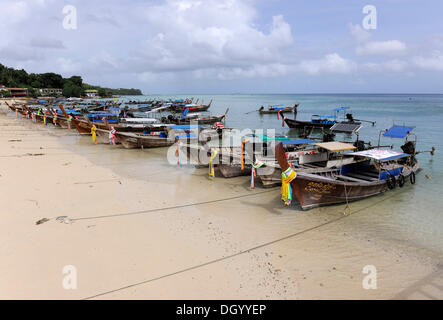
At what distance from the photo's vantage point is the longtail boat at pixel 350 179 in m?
8.31

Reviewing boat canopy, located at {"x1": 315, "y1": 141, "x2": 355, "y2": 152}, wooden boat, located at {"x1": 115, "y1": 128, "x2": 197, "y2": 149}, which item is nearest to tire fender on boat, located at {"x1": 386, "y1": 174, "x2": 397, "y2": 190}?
boat canopy, located at {"x1": 315, "y1": 141, "x2": 355, "y2": 152}

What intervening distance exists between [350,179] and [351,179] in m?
0.04

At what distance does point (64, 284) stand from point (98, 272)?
605 mm

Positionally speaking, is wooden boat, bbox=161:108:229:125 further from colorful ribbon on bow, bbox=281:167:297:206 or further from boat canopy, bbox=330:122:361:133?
colorful ribbon on bow, bbox=281:167:297:206

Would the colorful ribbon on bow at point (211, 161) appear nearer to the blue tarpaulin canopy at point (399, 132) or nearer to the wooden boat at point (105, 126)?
the blue tarpaulin canopy at point (399, 132)

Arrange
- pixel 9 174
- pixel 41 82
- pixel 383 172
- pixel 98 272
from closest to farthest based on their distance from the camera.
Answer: pixel 98 272 < pixel 383 172 < pixel 9 174 < pixel 41 82

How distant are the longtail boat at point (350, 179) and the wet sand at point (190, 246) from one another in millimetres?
411

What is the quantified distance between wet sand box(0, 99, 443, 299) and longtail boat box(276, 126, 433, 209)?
0.41 metres

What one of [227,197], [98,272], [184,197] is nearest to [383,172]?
[227,197]

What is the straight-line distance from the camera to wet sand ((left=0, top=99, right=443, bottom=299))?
17.0 ft

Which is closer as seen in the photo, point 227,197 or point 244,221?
point 244,221

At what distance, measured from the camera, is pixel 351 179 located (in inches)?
416

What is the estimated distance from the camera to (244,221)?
8133 millimetres
